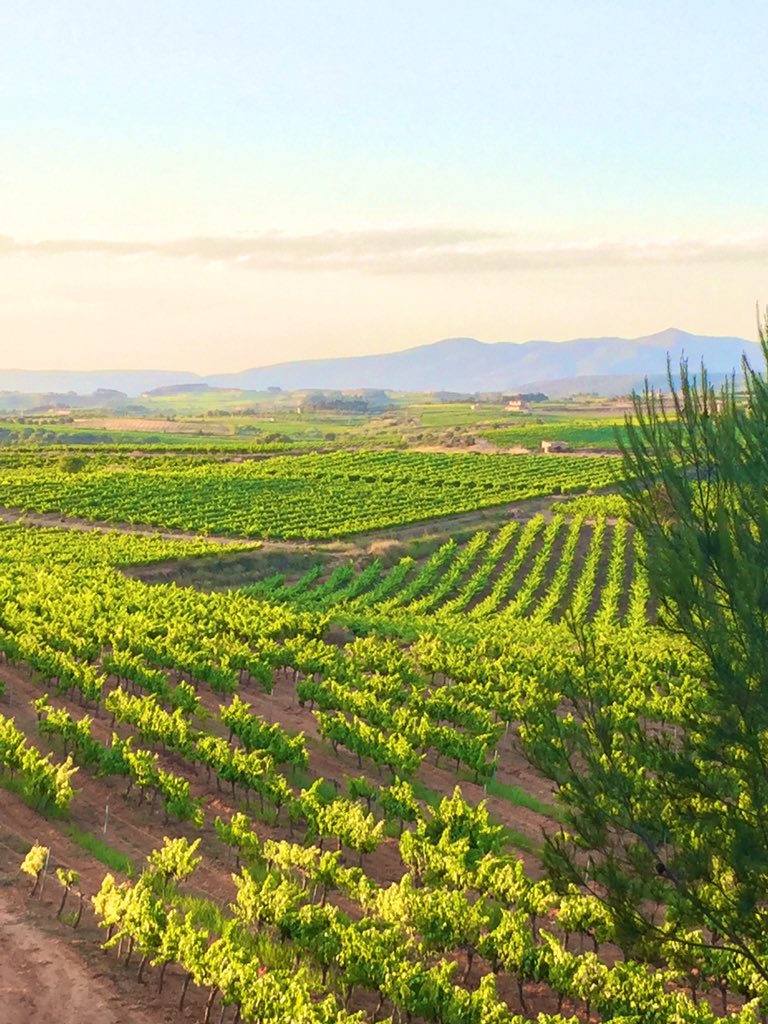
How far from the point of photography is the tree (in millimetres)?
11242

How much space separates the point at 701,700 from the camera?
522 inches

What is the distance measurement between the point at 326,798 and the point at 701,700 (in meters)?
10.5

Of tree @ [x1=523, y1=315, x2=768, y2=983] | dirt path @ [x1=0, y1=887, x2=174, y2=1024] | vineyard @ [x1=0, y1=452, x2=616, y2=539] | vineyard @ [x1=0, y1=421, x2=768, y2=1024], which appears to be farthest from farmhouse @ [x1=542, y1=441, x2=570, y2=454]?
dirt path @ [x1=0, y1=887, x2=174, y2=1024]

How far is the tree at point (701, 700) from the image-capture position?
443 inches

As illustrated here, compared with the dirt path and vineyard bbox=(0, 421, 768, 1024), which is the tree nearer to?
vineyard bbox=(0, 421, 768, 1024)

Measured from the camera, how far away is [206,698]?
92.7 feet

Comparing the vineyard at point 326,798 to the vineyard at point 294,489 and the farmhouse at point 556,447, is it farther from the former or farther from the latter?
the farmhouse at point 556,447

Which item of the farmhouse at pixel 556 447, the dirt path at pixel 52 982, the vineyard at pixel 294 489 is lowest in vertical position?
the dirt path at pixel 52 982

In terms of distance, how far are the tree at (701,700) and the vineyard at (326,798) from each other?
42cm

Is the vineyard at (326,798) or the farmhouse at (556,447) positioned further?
the farmhouse at (556,447)

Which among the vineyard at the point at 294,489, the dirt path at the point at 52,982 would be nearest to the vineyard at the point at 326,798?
the dirt path at the point at 52,982

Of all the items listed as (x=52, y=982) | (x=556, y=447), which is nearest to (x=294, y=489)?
(x=556, y=447)

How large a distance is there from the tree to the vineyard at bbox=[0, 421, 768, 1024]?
0.42m

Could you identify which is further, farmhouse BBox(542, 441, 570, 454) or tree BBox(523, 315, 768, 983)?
farmhouse BBox(542, 441, 570, 454)
